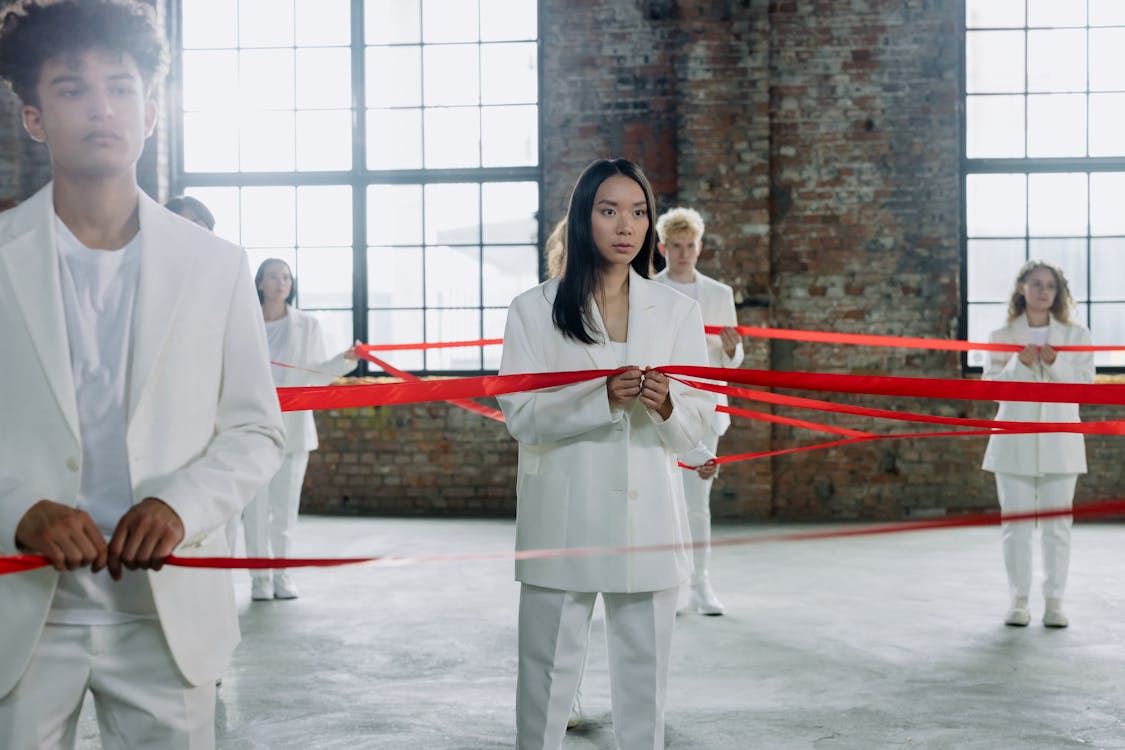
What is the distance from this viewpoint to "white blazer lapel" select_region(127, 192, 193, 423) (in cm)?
152

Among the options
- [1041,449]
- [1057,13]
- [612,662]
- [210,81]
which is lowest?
[612,662]

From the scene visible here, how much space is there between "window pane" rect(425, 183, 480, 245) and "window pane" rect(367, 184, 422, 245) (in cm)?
9

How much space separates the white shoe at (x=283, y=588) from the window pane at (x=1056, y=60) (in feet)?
21.9

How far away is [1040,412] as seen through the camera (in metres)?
5.06

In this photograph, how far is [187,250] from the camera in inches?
63.3

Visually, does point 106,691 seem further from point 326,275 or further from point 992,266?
point 992,266

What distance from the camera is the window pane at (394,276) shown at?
30.0ft

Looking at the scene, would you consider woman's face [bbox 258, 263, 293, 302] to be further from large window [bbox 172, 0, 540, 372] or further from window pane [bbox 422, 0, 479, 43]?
window pane [bbox 422, 0, 479, 43]

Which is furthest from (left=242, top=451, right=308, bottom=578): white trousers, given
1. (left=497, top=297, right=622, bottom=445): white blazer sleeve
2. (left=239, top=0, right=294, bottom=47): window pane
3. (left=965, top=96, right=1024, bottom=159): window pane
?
(left=965, top=96, right=1024, bottom=159): window pane

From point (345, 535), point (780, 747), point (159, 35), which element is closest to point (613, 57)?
point (345, 535)

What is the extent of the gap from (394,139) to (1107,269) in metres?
Result: 5.67

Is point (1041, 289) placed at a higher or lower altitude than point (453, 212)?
lower

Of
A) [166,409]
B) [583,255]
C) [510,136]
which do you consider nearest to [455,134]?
[510,136]

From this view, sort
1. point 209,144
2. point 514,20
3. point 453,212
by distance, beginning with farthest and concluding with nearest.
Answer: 1. point 209,144
2. point 453,212
3. point 514,20
